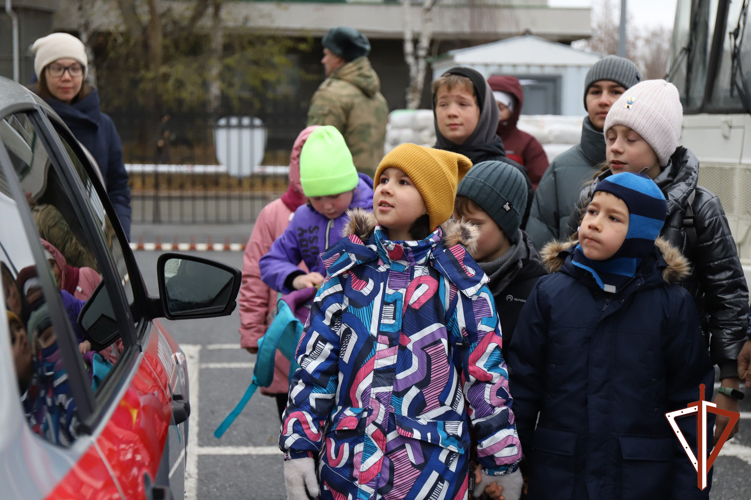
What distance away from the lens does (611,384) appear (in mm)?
2703

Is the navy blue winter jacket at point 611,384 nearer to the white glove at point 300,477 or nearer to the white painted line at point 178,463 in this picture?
the white glove at point 300,477

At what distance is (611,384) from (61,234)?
1.64 m

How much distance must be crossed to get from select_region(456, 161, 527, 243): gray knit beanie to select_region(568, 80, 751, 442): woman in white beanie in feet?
0.94

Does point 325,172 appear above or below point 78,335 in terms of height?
above

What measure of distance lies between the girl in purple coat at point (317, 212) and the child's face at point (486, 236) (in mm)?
661

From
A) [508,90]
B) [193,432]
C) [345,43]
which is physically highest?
[345,43]

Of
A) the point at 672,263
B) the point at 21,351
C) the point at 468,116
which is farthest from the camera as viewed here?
the point at 468,116

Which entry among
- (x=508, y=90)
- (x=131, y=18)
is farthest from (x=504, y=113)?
(x=131, y=18)

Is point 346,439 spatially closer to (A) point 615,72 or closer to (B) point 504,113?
(A) point 615,72

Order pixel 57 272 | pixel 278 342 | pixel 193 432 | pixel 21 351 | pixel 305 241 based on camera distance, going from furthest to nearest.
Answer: pixel 193 432
pixel 305 241
pixel 278 342
pixel 57 272
pixel 21 351

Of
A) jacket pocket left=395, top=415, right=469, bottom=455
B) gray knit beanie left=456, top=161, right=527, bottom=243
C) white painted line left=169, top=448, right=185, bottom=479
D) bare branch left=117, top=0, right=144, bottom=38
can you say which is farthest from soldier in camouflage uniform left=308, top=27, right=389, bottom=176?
bare branch left=117, top=0, right=144, bottom=38

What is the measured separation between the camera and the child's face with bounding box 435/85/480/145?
412 cm

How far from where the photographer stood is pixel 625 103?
10.8 ft

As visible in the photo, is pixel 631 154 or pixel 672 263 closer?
pixel 672 263
